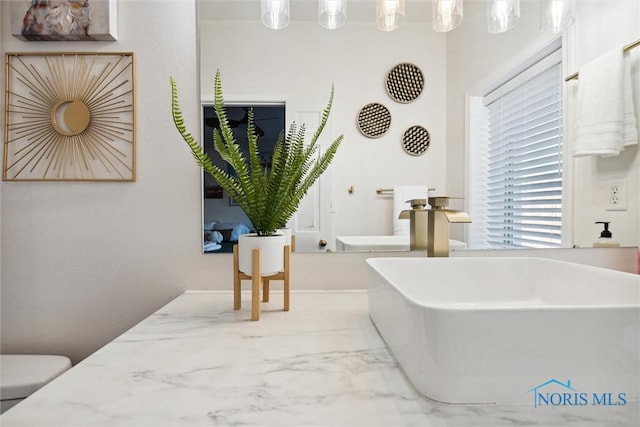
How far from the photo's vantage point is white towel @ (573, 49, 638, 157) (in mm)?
1031

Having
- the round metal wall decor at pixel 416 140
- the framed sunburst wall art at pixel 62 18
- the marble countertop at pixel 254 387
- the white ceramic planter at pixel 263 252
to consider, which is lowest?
the marble countertop at pixel 254 387

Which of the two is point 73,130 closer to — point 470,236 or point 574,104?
point 470,236

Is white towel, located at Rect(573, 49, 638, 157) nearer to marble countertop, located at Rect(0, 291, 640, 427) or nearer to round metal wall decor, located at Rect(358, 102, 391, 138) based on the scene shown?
round metal wall decor, located at Rect(358, 102, 391, 138)

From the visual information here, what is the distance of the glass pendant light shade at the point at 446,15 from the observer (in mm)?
1102

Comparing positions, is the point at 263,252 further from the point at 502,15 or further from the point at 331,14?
the point at 502,15

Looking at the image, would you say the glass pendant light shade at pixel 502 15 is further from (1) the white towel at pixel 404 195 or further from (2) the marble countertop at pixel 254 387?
(2) the marble countertop at pixel 254 387

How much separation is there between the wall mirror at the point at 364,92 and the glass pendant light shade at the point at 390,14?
0.07ft

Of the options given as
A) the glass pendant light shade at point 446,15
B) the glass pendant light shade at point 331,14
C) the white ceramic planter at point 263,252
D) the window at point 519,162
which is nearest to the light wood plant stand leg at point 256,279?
the white ceramic planter at point 263,252

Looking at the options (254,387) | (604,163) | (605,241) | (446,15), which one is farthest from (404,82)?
(254,387)

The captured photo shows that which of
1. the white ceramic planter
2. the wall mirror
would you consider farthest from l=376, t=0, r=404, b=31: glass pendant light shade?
the white ceramic planter

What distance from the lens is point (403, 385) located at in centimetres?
51

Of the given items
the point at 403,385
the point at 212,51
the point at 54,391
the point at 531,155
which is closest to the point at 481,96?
the point at 531,155

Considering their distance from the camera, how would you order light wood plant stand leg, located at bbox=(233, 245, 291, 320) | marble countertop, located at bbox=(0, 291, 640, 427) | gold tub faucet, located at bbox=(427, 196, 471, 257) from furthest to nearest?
gold tub faucet, located at bbox=(427, 196, 471, 257), light wood plant stand leg, located at bbox=(233, 245, 291, 320), marble countertop, located at bbox=(0, 291, 640, 427)

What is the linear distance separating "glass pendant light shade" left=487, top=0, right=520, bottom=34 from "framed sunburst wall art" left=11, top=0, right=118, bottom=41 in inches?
45.1
